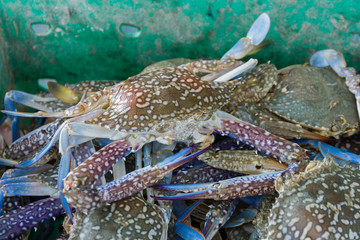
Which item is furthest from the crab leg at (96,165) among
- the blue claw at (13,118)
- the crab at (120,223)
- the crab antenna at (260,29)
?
the crab antenna at (260,29)

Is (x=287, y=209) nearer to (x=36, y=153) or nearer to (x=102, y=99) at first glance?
(x=102, y=99)

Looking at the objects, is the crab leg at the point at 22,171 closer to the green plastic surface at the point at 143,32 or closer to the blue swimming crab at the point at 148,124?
the blue swimming crab at the point at 148,124

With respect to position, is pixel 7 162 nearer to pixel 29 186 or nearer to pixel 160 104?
pixel 29 186

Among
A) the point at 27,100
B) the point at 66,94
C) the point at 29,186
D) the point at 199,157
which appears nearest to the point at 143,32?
the point at 66,94

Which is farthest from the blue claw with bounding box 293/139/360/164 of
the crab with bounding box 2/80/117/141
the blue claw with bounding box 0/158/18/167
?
the blue claw with bounding box 0/158/18/167

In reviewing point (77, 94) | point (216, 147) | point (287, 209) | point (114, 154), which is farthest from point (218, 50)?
point (287, 209)
